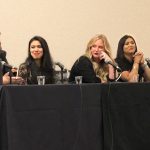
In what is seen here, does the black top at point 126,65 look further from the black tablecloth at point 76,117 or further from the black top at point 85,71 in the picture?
the black tablecloth at point 76,117

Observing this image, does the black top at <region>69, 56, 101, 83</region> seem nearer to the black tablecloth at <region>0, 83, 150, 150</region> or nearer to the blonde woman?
the blonde woman

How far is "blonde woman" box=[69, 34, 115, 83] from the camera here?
144 inches

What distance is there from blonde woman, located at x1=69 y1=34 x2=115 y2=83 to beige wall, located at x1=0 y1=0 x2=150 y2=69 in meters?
1.31

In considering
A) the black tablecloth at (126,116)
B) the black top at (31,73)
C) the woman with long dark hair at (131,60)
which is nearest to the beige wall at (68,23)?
the woman with long dark hair at (131,60)

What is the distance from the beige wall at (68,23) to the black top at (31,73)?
1360 mm

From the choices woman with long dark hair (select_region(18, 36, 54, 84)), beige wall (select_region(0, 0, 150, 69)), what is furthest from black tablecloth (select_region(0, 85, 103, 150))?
beige wall (select_region(0, 0, 150, 69))

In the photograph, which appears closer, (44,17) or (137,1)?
(44,17)

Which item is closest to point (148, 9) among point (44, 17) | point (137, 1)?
point (137, 1)

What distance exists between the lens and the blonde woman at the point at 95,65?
366 cm

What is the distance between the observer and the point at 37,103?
2607 mm

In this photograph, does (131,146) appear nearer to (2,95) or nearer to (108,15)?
(2,95)

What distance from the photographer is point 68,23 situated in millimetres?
5301

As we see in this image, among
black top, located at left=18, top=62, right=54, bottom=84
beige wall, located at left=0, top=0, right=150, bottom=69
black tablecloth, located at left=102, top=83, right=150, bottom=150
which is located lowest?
black tablecloth, located at left=102, top=83, right=150, bottom=150

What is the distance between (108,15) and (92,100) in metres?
2.95
